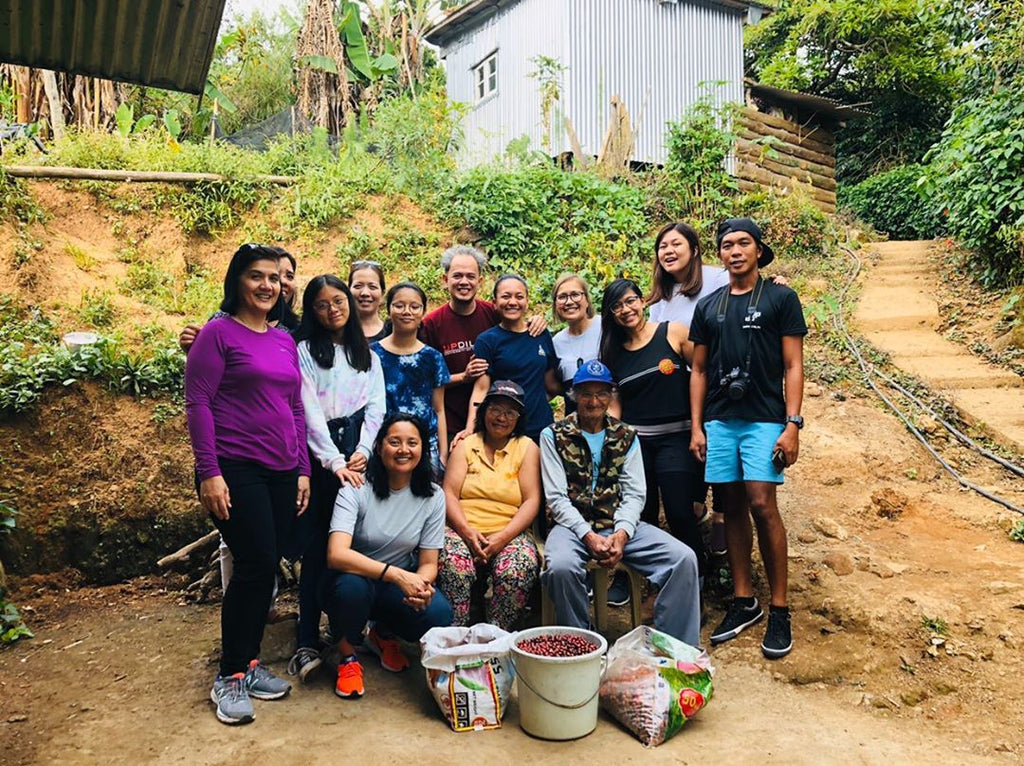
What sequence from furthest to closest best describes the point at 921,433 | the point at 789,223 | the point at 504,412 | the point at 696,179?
1. the point at 789,223
2. the point at 696,179
3. the point at 921,433
4. the point at 504,412

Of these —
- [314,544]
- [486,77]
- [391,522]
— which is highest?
[486,77]

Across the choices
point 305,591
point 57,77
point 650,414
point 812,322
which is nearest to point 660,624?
point 650,414

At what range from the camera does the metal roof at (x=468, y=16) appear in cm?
1243

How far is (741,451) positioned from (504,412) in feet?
3.56

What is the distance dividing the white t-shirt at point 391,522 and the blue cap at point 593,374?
2.79ft

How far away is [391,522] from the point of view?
125 inches

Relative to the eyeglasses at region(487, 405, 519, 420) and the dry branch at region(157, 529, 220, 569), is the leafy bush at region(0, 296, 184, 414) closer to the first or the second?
the dry branch at region(157, 529, 220, 569)

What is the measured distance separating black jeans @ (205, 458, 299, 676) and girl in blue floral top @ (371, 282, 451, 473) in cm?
77

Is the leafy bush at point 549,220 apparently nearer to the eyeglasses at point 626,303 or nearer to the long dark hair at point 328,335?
the eyeglasses at point 626,303

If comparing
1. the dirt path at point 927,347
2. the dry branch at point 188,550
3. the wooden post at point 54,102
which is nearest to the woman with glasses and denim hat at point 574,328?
the dry branch at point 188,550

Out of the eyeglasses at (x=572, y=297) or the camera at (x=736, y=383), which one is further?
the eyeglasses at (x=572, y=297)

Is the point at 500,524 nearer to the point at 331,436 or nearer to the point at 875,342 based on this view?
the point at 331,436

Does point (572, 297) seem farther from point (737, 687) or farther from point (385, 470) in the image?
point (737, 687)

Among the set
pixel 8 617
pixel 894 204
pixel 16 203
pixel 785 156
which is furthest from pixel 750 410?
pixel 894 204
